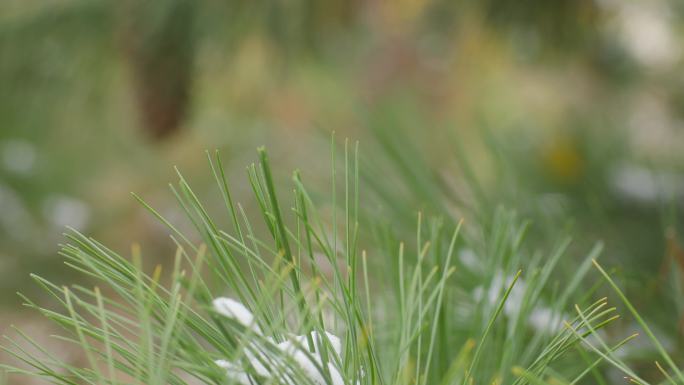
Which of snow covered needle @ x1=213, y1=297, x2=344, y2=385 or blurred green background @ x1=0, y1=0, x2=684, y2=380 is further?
blurred green background @ x1=0, y1=0, x2=684, y2=380

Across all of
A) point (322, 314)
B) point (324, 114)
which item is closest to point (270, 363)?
point (322, 314)

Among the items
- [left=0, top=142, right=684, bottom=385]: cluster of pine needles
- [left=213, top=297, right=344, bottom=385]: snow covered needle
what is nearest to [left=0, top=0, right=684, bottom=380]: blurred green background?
[left=0, top=142, right=684, bottom=385]: cluster of pine needles

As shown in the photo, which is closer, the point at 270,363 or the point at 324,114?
the point at 270,363

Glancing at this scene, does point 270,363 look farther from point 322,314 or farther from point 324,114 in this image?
point 324,114

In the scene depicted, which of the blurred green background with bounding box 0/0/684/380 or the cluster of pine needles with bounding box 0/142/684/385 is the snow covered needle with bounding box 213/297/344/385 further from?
the blurred green background with bounding box 0/0/684/380

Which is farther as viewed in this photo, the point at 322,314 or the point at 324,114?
the point at 324,114

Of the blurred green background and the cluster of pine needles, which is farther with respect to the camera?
the blurred green background

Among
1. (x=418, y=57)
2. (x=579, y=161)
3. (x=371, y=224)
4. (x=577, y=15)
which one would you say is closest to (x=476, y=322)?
(x=371, y=224)

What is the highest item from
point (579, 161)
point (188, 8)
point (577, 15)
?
point (188, 8)

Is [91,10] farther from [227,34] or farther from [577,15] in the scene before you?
[577,15]
